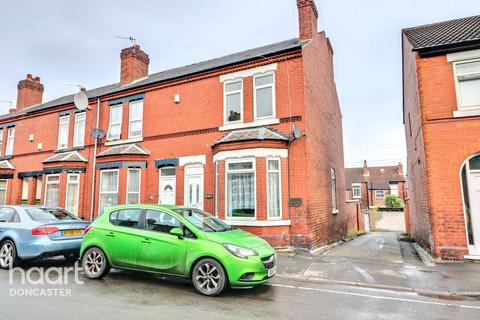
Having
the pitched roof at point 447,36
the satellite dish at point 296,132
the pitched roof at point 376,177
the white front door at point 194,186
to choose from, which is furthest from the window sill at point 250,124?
the pitched roof at point 376,177

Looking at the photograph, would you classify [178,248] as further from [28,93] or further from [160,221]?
[28,93]

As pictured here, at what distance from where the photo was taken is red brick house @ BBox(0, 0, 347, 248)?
35.6ft

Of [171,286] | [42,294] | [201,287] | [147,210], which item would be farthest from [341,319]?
[42,294]

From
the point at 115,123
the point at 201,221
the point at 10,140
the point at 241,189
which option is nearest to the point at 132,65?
the point at 115,123

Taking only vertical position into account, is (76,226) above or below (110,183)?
below

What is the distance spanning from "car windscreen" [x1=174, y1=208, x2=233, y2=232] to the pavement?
2015 millimetres

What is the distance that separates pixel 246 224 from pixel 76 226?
5.32 m

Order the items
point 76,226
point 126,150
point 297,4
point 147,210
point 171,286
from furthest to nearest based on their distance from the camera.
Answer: point 126,150 → point 297,4 → point 76,226 → point 147,210 → point 171,286

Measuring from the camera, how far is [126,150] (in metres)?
14.1

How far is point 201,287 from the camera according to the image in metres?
5.45

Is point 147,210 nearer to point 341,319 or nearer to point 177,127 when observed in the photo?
point 341,319

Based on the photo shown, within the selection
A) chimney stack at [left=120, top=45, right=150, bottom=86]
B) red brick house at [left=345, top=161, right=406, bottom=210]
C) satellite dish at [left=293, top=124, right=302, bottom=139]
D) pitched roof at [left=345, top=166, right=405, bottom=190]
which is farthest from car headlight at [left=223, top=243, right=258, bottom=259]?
pitched roof at [left=345, top=166, right=405, bottom=190]

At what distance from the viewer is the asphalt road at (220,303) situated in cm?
452

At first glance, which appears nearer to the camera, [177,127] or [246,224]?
[246,224]
